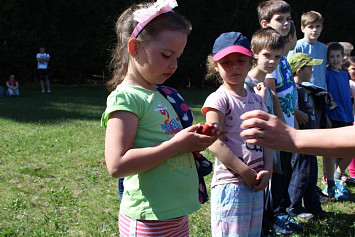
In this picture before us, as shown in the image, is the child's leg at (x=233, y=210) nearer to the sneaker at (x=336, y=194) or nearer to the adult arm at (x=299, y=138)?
the adult arm at (x=299, y=138)

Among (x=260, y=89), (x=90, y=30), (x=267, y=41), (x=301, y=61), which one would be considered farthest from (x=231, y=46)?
(x=90, y=30)

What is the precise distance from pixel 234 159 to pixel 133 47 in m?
1.06

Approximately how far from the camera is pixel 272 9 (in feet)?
13.5

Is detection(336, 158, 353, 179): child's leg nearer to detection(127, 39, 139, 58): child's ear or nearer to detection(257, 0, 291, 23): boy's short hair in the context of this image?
detection(257, 0, 291, 23): boy's short hair

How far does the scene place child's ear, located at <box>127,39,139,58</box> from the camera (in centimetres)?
214

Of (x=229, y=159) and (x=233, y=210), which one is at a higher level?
(x=229, y=159)

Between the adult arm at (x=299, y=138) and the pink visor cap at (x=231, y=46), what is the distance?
43.2 inches

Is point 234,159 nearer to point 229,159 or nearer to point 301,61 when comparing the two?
point 229,159

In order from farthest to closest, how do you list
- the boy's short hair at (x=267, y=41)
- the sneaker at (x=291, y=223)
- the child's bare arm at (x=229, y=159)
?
the sneaker at (x=291, y=223), the boy's short hair at (x=267, y=41), the child's bare arm at (x=229, y=159)

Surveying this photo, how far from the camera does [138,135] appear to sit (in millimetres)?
2094

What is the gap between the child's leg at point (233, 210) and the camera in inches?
108

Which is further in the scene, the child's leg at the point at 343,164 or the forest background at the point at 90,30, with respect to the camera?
the forest background at the point at 90,30

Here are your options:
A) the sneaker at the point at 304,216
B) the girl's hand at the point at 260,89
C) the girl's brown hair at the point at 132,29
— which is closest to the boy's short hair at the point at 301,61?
the girl's hand at the point at 260,89

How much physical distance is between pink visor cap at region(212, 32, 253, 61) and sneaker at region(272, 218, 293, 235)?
1828 millimetres
